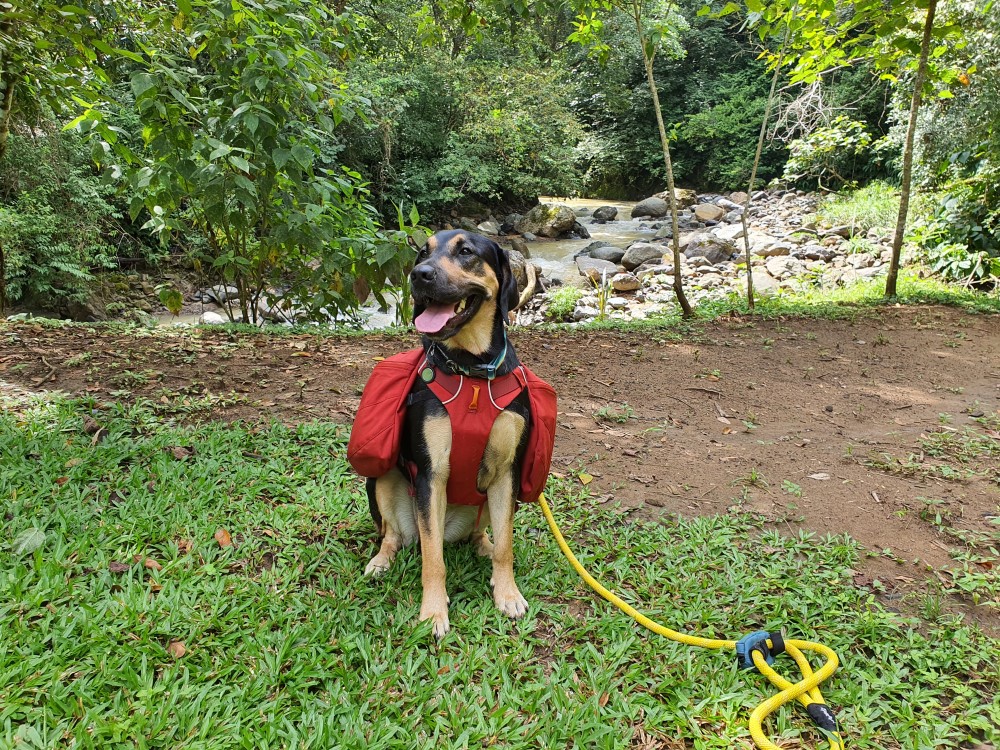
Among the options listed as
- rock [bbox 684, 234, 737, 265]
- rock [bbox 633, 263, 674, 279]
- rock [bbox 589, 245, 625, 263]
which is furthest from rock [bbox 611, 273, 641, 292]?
rock [bbox 684, 234, 737, 265]

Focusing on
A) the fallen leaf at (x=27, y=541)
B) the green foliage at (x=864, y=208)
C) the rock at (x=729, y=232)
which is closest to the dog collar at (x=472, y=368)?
the fallen leaf at (x=27, y=541)

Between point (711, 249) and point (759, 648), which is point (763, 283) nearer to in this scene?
point (711, 249)

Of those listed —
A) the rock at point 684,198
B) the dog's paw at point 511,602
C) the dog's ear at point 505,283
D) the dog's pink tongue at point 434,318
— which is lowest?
the dog's paw at point 511,602

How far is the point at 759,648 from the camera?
2.27 metres

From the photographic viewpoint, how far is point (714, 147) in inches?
1120

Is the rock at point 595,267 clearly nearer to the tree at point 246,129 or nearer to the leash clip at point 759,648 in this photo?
the tree at point 246,129

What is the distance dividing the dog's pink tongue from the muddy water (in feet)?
45.8

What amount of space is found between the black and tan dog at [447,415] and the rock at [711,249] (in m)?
15.4

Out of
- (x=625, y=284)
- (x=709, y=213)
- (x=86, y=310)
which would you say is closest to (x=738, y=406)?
(x=625, y=284)

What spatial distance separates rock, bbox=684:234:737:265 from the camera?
54.3ft

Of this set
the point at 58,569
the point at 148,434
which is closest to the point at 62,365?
the point at 148,434

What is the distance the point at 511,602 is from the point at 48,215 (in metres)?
12.8

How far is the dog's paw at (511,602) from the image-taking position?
100.0 inches

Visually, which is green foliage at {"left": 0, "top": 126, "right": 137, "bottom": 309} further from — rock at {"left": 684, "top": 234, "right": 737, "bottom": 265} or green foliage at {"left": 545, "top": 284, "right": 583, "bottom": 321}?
rock at {"left": 684, "top": 234, "right": 737, "bottom": 265}
